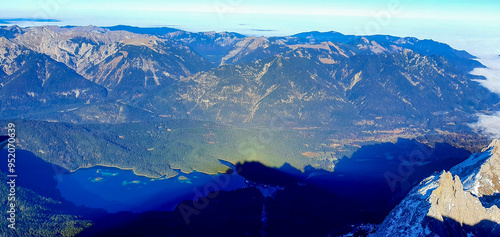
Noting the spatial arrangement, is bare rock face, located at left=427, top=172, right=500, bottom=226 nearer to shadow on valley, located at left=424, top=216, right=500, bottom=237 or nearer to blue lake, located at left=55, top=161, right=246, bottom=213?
shadow on valley, located at left=424, top=216, right=500, bottom=237

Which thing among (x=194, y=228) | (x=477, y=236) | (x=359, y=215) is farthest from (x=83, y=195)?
(x=477, y=236)

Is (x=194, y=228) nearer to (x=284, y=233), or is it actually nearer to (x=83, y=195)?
(x=284, y=233)

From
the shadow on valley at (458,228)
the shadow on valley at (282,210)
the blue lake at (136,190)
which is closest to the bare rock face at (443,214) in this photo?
the shadow on valley at (458,228)

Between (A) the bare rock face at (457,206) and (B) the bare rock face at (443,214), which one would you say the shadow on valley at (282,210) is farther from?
(A) the bare rock face at (457,206)

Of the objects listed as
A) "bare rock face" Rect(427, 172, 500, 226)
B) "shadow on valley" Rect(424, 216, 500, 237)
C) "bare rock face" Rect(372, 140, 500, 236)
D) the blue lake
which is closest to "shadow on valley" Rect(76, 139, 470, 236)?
the blue lake

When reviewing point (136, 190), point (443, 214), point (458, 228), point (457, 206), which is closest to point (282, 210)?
point (443, 214)
